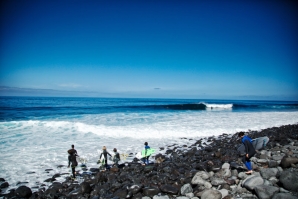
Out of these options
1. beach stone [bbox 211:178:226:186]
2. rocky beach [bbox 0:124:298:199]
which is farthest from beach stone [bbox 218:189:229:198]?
beach stone [bbox 211:178:226:186]

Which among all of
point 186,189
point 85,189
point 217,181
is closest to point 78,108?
point 85,189

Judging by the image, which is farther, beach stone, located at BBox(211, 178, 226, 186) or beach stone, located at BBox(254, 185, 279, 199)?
beach stone, located at BBox(211, 178, 226, 186)

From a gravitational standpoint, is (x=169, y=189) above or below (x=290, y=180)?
below

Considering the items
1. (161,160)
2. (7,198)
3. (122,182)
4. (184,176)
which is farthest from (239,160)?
(7,198)

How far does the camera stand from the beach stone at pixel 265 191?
4.44 metres

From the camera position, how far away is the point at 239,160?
27.2 feet

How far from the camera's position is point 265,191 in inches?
179

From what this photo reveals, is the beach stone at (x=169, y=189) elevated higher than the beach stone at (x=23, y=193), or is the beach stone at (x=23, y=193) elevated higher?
the beach stone at (x=169, y=189)

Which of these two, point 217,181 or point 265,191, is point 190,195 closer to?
point 217,181

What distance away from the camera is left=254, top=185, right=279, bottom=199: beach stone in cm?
444

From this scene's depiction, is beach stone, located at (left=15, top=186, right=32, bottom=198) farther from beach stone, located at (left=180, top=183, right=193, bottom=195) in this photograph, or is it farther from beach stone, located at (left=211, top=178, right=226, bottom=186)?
beach stone, located at (left=211, top=178, right=226, bottom=186)

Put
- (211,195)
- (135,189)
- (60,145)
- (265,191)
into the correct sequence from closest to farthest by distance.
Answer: (265,191), (211,195), (135,189), (60,145)

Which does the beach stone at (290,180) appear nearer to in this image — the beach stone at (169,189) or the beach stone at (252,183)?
the beach stone at (252,183)

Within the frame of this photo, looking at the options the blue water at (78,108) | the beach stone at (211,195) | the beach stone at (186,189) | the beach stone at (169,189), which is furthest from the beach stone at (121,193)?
the blue water at (78,108)
